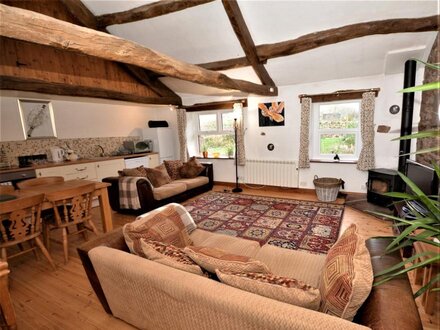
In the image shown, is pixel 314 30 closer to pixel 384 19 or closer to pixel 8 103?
pixel 384 19

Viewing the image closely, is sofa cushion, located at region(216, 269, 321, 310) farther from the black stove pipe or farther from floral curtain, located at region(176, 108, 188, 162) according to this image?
floral curtain, located at region(176, 108, 188, 162)

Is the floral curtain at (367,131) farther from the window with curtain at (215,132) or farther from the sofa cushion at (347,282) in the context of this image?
the sofa cushion at (347,282)

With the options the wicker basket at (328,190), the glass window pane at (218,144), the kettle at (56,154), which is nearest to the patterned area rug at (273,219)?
the wicker basket at (328,190)

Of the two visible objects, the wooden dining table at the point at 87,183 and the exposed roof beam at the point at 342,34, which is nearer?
the wooden dining table at the point at 87,183

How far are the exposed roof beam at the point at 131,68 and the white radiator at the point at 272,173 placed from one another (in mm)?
2630

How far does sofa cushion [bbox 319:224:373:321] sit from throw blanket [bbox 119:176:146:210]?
3195 mm

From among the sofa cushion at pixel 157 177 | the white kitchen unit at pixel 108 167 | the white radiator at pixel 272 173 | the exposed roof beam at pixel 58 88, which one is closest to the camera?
the exposed roof beam at pixel 58 88

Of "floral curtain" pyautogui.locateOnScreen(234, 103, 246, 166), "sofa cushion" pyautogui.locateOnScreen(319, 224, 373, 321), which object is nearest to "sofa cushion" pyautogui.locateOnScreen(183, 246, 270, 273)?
"sofa cushion" pyautogui.locateOnScreen(319, 224, 373, 321)

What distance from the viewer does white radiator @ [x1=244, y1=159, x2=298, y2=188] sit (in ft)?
15.8

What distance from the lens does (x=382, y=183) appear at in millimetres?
3674

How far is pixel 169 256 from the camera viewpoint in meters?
1.35

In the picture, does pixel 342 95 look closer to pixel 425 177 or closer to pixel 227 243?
pixel 425 177

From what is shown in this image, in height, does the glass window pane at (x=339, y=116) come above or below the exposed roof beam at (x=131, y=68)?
below

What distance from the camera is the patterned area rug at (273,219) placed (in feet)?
9.29
